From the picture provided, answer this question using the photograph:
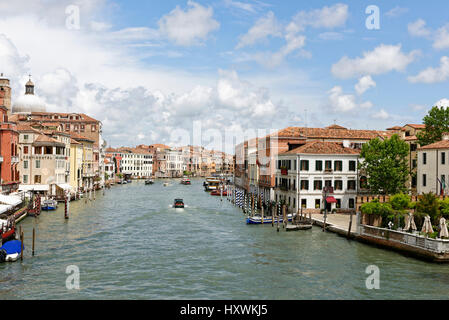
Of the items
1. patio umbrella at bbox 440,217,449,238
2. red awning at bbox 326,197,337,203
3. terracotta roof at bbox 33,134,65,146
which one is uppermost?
terracotta roof at bbox 33,134,65,146

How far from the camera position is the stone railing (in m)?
21.4

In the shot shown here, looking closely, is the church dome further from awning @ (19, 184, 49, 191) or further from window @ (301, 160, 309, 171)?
window @ (301, 160, 309, 171)

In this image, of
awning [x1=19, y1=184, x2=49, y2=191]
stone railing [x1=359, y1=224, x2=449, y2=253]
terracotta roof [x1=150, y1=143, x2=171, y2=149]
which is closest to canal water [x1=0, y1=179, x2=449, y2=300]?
stone railing [x1=359, y1=224, x2=449, y2=253]

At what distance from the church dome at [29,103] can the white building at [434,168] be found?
257 feet

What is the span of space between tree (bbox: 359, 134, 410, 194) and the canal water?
8.13m

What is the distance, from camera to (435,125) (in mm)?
41719

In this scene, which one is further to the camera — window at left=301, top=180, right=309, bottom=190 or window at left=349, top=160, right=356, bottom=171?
window at left=349, top=160, right=356, bottom=171

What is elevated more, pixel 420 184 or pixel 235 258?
pixel 420 184

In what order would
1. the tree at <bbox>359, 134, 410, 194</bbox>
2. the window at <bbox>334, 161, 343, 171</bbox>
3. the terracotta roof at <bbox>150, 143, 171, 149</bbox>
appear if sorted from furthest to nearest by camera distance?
the terracotta roof at <bbox>150, 143, 171, 149</bbox>, the window at <bbox>334, 161, 343, 171</bbox>, the tree at <bbox>359, 134, 410, 194</bbox>

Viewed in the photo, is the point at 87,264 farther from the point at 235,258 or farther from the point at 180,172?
the point at 180,172

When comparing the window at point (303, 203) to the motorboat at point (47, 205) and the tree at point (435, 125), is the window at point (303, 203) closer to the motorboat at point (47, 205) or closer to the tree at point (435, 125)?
the tree at point (435, 125)

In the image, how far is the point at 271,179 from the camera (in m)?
44.5
